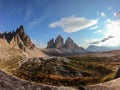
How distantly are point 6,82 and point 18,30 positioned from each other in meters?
2.05

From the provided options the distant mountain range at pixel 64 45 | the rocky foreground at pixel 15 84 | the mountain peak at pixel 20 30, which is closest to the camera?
the rocky foreground at pixel 15 84

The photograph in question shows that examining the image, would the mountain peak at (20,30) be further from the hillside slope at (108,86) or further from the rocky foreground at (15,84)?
the hillside slope at (108,86)

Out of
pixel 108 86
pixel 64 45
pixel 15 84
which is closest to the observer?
pixel 15 84

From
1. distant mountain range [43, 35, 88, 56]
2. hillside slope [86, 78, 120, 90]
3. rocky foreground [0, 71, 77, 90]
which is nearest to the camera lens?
rocky foreground [0, 71, 77, 90]

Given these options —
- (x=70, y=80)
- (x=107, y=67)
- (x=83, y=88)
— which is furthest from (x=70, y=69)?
(x=107, y=67)

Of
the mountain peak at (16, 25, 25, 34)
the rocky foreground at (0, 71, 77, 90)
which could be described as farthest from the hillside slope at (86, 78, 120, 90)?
the mountain peak at (16, 25, 25, 34)

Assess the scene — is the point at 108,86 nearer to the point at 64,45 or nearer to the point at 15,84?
the point at 15,84

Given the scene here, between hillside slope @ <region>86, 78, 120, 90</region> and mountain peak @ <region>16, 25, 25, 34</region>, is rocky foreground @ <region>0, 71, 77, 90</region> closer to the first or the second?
hillside slope @ <region>86, 78, 120, 90</region>

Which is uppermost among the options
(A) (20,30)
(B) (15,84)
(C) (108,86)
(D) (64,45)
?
(A) (20,30)

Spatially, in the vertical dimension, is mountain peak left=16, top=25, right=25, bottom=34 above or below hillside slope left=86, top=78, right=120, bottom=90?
above

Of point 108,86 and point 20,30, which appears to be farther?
point 20,30

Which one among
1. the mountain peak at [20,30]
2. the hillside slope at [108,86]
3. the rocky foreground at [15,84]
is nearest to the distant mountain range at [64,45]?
the mountain peak at [20,30]

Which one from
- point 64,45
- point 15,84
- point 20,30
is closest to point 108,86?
point 15,84

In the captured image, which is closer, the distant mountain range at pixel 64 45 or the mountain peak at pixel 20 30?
the mountain peak at pixel 20 30
